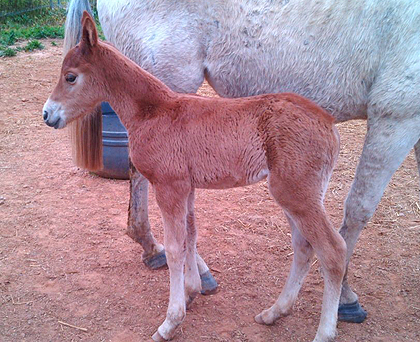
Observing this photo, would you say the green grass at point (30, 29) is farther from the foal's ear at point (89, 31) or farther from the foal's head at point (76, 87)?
the foal's ear at point (89, 31)

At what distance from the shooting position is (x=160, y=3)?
267cm

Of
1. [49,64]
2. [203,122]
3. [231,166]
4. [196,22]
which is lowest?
[49,64]

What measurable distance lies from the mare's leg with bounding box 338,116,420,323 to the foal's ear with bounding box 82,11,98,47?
160 centimetres

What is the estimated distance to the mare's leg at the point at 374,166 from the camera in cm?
234

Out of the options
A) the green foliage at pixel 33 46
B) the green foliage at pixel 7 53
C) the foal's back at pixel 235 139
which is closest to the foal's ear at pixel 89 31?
the foal's back at pixel 235 139

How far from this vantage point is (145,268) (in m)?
3.18

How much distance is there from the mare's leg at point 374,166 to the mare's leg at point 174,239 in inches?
41.1

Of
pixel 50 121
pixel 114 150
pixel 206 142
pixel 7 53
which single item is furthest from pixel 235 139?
pixel 7 53

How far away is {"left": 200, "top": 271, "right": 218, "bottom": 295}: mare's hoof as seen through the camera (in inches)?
114

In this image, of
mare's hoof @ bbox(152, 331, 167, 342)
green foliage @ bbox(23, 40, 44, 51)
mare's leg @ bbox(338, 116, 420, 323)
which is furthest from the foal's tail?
green foliage @ bbox(23, 40, 44, 51)

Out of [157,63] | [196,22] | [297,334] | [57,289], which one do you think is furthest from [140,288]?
[196,22]

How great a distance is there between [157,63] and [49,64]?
6.35m

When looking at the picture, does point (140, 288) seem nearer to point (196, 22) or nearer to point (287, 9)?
point (196, 22)

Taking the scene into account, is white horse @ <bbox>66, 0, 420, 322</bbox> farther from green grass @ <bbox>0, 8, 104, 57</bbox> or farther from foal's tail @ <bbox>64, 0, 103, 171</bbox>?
green grass @ <bbox>0, 8, 104, 57</bbox>
